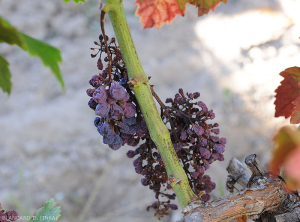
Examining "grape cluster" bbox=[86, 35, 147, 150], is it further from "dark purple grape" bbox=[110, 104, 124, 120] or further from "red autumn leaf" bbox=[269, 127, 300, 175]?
"red autumn leaf" bbox=[269, 127, 300, 175]

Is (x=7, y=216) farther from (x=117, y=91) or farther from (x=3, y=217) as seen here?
(x=117, y=91)

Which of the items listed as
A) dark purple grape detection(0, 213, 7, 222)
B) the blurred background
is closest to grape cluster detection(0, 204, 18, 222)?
dark purple grape detection(0, 213, 7, 222)

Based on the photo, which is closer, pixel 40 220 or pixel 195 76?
pixel 40 220

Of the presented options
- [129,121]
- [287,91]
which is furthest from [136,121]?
[287,91]

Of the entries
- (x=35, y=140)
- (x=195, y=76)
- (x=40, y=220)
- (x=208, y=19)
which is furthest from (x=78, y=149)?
(x=40, y=220)

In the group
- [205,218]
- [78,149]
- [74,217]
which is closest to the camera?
[205,218]

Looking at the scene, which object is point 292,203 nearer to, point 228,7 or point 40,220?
point 40,220
